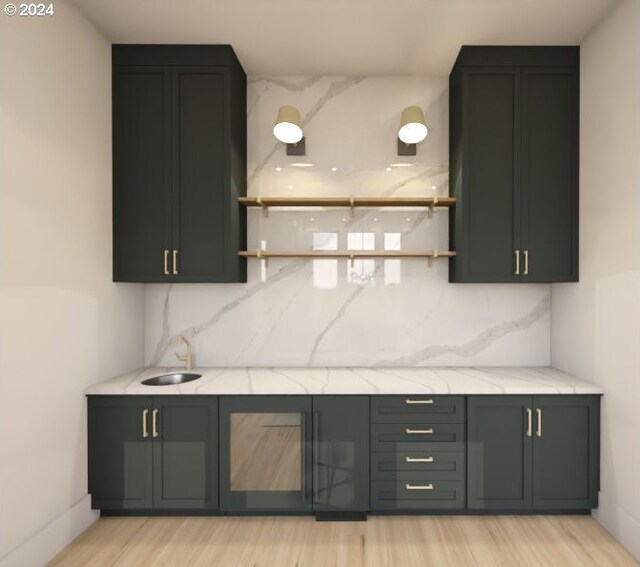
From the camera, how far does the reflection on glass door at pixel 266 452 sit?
8.09 ft

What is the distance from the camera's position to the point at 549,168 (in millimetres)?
2746

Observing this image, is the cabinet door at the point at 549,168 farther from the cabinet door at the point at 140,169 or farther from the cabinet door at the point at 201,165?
the cabinet door at the point at 140,169

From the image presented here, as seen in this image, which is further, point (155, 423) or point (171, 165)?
point (171, 165)

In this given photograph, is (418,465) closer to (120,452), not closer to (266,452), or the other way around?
(266,452)

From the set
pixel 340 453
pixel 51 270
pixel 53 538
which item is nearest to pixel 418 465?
pixel 340 453

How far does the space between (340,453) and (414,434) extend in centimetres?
45

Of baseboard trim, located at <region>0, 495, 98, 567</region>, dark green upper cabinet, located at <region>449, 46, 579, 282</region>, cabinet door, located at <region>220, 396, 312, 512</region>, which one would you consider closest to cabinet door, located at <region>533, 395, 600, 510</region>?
dark green upper cabinet, located at <region>449, 46, 579, 282</region>

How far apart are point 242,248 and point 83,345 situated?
3.71 ft

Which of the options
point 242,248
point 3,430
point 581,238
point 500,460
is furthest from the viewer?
point 242,248

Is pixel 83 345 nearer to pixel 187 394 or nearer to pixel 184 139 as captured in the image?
pixel 187 394

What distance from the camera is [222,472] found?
2.49 meters

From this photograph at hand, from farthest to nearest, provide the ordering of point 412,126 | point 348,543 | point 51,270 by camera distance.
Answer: point 412,126 → point 348,543 → point 51,270

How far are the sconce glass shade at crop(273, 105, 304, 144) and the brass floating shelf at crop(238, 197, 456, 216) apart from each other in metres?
0.44

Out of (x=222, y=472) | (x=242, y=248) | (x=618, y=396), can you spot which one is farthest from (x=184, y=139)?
(x=618, y=396)
